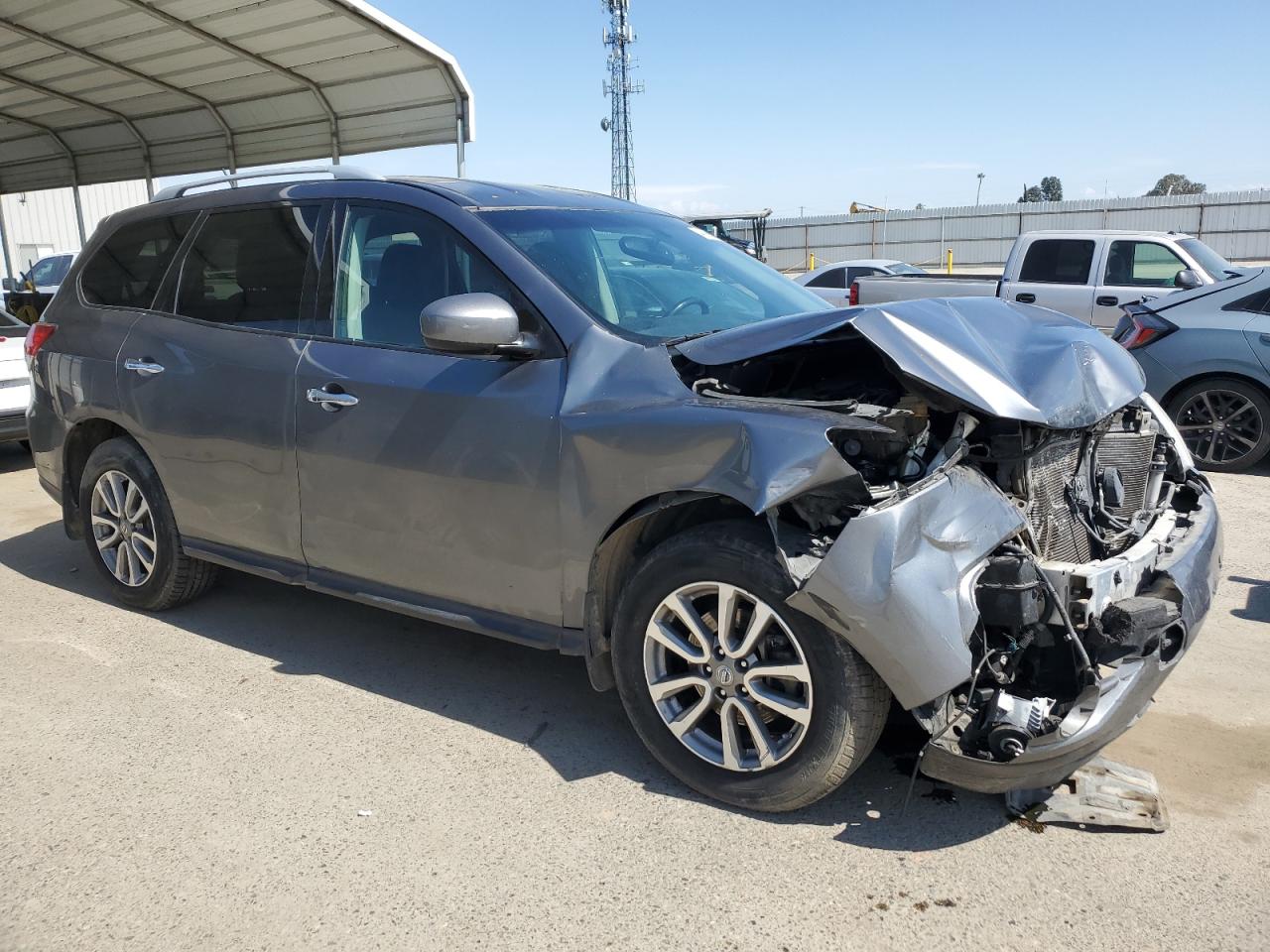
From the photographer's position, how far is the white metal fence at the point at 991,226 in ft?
103

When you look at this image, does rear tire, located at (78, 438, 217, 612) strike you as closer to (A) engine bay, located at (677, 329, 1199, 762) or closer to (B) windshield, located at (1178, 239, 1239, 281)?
(A) engine bay, located at (677, 329, 1199, 762)

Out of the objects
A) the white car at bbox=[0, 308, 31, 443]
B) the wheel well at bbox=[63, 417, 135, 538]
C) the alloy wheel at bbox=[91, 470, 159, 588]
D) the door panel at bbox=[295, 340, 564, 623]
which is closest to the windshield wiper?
the door panel at bbox=[295, 340, 564, 623]

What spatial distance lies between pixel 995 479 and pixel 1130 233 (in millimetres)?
9965

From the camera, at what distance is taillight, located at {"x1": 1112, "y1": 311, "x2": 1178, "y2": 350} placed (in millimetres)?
7891

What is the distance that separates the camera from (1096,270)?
1136cm

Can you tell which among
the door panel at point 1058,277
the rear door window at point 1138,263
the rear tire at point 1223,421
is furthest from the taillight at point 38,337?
the rear door window at point 1138,263

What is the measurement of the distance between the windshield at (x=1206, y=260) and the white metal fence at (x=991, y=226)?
22784 millimetres

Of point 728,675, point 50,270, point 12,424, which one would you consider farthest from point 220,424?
point 50,270

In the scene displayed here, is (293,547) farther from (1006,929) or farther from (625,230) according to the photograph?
(1006,929)

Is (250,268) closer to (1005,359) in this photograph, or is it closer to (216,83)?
(1005,359)

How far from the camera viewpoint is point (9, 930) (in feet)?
8.56

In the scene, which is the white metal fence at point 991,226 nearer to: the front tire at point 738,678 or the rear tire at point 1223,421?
the rear tire at point 1223,421

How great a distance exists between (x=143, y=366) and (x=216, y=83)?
9.40 metres

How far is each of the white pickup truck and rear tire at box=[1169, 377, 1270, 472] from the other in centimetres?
356
